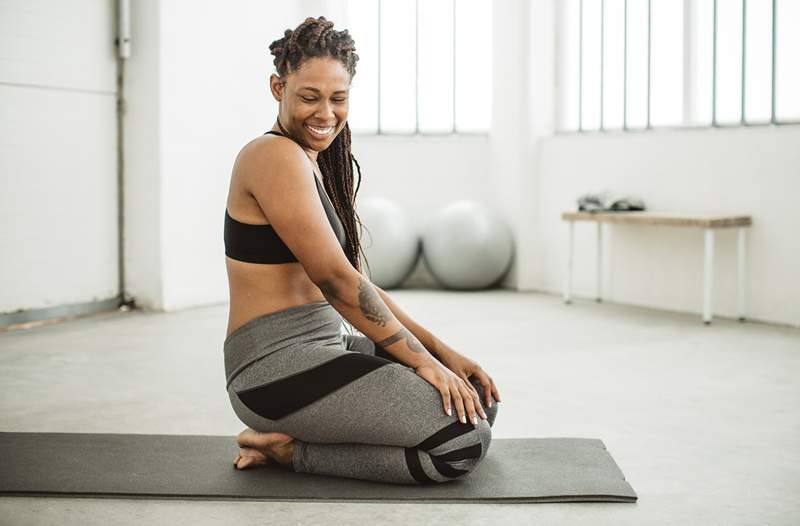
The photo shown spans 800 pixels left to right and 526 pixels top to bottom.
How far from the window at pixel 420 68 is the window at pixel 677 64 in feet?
→ 2.36

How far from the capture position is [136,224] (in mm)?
6039

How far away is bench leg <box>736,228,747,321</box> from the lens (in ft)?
18.6

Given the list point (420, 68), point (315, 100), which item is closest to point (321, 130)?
point (315, 100)

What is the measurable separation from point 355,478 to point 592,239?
4490mm

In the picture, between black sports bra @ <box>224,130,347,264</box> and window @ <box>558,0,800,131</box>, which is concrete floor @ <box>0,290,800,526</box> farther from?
window @ <box>558,0,800,131</box>

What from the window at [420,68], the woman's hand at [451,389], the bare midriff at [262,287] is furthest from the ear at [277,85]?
the window at [420,68]

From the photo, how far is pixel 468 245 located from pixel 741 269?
2.01 m

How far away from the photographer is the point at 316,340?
2617mm

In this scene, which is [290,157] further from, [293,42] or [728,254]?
[728,254]

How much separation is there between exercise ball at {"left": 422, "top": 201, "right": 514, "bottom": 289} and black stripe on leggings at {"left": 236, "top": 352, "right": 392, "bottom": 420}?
4.54m

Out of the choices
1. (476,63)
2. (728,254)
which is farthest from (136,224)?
(728,254)

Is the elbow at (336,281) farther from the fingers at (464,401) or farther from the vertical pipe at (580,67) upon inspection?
the vertical pipe at (580,67)

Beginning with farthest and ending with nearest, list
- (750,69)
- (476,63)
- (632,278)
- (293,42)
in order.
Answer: (476,63), (632,278), (750,69), (293,42)

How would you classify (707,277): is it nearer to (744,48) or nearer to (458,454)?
(744,48)
